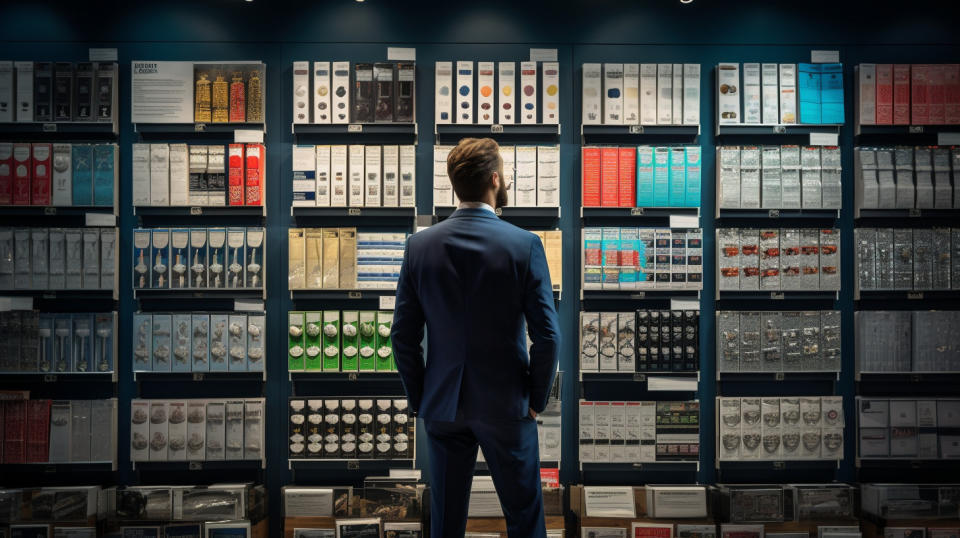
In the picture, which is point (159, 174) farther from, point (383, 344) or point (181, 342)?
point (383, 344)

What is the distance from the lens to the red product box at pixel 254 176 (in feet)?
13.7

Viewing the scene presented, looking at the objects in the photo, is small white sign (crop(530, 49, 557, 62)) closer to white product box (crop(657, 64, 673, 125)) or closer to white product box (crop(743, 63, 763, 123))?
white product box (crop(657, 64, 673, 125))

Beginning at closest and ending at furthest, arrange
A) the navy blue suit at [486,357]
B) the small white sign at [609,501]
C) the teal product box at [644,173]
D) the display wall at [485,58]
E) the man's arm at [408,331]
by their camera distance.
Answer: the navy blue suit at [486,357] → the man's arm at [408,331] → the small white sign at [609,501] → the teal product box at [644,173] → the display wall at [485,58]

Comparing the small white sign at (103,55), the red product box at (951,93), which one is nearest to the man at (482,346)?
the small white sign at (103,55)

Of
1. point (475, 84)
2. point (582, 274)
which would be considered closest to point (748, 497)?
point (582, 274)

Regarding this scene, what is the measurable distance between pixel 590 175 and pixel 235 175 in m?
2.06

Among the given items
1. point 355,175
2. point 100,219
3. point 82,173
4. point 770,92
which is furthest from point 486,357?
point 82,173

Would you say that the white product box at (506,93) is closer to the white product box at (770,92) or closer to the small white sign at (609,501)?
the white product box at (770,92)

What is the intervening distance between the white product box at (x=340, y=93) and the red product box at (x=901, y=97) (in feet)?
10.6

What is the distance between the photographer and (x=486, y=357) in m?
2.33

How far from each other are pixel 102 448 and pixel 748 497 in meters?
3.70

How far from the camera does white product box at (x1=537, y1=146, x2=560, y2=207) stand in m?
4.16

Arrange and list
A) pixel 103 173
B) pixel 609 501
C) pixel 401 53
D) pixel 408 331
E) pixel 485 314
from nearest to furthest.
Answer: pixel 485 314, pixel 408 331, pixel 609 501, pixel 103 173, pixel 401 53

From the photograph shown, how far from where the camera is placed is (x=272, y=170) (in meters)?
4.35
